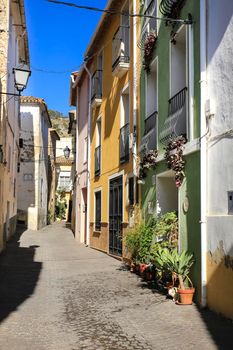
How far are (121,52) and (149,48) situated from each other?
315 centimetres

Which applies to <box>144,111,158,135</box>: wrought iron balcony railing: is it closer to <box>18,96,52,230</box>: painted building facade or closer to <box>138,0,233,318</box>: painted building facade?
<box>138,0,233,318</box>: painted building facade

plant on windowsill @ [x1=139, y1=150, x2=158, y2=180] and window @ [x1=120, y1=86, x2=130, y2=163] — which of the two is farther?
window @ [x1=120, y1=86, x2=130, y2=163]

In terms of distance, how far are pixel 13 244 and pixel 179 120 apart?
12606 mm

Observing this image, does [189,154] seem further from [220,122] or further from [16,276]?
[16,276]

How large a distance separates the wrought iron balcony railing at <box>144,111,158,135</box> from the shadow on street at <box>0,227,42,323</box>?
469 centimetres

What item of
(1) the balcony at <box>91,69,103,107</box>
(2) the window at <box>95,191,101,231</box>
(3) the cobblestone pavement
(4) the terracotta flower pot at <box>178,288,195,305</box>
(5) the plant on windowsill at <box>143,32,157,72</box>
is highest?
(1) the balcony at <box>91,69,103,107</box>

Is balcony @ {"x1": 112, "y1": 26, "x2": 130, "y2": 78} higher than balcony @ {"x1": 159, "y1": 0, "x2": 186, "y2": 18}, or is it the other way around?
balcony @ {"x1": 112, "y1": 26, "x2": 130, "y2": 78}

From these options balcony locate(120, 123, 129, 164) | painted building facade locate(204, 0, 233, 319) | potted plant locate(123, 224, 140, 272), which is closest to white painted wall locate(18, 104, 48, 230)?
balcony locate(120, 123, 129, 164)

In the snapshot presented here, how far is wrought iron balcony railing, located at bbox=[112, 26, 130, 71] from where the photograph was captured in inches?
575

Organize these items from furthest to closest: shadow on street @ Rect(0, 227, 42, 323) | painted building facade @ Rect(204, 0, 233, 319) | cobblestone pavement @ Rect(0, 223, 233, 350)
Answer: shadow on street @ Rect(0, 227, 42, 323) < painted building facade @ Rect(204, 0, 233, 319) < cobblestone pavement @ Rect(0, 223, 233, 350)

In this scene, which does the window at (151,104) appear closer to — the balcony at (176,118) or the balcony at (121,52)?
the balcony at (176,118)

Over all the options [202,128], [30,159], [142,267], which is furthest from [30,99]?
[202,128]

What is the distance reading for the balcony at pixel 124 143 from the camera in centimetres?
1431

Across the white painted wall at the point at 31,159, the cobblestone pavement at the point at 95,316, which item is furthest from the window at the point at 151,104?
the white painted wall at the point at 31,159
